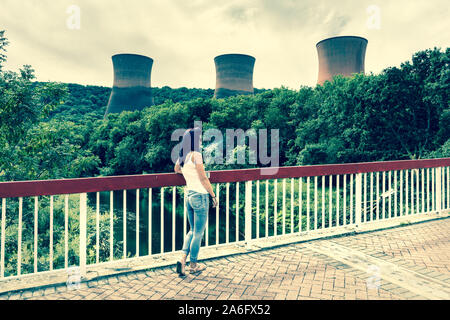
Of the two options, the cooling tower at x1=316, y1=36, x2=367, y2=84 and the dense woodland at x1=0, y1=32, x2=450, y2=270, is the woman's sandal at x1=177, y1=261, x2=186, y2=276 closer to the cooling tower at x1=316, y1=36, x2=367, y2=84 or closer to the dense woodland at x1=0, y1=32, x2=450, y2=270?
the dense woodland at x1=0, y1=32, x2=450, y2=270

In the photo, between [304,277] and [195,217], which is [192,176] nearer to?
[195,217]

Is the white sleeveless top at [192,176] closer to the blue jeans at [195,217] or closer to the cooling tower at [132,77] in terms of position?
the blue jeans at [195,217]

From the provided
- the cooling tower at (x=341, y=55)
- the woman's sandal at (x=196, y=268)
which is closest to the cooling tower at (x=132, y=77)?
the cooling tower at (x=341, y=55)

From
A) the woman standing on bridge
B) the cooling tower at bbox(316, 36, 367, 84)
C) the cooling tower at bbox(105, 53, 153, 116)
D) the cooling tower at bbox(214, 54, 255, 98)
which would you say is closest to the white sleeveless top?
the woman standing on bridge

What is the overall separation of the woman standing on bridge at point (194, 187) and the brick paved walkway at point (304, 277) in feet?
0.97

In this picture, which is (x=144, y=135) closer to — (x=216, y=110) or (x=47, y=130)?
(x=216, y=110)

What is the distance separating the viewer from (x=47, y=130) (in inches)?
426

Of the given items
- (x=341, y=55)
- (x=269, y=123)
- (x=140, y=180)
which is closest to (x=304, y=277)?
(x=140, y=180)

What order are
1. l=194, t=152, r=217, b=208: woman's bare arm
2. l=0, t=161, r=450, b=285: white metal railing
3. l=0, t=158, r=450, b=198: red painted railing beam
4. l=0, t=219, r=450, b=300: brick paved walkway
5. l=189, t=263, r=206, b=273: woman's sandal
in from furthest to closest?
l=0, t=161, r=450, b=285: white metal railing, l=189, t=263, r=206, b=273: woman's sandal, l=194, t=152, r=217, b=208: woman's bare arm, l=0, t=158, r=450, b=198: red painted railing beam, l=0, t=219, r=450, b=300: brick paved walkway

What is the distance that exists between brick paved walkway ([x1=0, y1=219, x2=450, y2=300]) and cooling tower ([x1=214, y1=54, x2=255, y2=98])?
101 ft

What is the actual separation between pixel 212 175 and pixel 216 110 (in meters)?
30.9

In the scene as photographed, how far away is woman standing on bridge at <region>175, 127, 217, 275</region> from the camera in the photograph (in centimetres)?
339

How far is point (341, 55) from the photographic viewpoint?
26.5 metres
